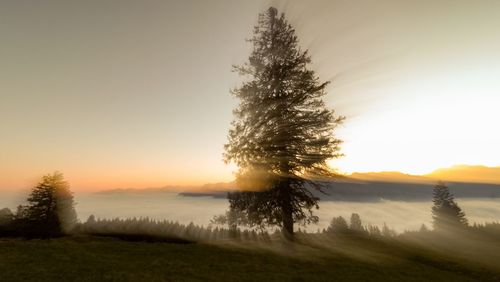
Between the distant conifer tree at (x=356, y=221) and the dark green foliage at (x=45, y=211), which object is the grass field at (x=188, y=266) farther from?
the distant conifer tree at (x=356, y=221)

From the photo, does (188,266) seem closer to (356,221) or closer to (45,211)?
(45,211)

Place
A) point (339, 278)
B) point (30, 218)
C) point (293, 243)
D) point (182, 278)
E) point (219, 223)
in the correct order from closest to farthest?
point (182, 278) → point (339, 278) → point (293, 243) → point (219, 223) → point (30, 218)

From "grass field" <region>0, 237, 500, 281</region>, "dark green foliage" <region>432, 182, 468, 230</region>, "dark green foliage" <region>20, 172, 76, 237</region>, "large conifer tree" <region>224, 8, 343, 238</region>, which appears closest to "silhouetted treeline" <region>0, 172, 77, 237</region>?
"dark green foliage" <region>20, 172, 76, 237</region>

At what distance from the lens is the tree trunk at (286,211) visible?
20.2 metres

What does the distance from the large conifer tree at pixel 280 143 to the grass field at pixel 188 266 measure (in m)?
2.92

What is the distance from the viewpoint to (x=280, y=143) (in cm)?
2053

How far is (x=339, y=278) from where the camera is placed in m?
15.3

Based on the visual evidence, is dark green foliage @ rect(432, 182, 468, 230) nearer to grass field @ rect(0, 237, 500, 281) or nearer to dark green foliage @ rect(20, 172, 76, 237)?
grass field @ rect(0, 237, 500, 281)

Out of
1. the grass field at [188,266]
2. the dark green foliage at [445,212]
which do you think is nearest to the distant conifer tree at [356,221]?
the dark green foliage at [445,212]

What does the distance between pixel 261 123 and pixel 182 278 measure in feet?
37.0

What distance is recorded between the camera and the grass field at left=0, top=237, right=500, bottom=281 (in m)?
13.5

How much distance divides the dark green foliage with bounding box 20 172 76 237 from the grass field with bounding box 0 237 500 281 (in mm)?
22131

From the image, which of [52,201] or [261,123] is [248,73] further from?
[52,201]

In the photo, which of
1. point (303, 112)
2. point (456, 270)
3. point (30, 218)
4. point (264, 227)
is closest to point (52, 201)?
point (30, 218)
